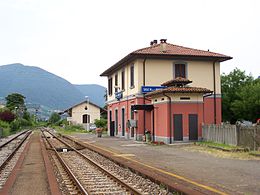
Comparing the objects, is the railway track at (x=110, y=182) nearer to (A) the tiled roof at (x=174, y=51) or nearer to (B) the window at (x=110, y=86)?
(A) the tiled roof at (x=174, y=51)

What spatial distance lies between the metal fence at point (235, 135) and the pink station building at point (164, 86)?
154cm

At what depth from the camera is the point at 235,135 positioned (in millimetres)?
20812

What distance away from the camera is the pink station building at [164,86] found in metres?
25.2

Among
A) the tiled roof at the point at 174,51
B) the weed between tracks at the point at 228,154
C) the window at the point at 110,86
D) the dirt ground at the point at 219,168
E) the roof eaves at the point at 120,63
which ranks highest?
the tiled roof at the point at 174,51

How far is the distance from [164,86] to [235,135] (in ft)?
30.7

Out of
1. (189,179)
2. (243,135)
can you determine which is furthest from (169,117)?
(189,179)

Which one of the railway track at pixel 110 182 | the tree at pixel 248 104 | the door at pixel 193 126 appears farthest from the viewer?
the tree at pixel 248 104

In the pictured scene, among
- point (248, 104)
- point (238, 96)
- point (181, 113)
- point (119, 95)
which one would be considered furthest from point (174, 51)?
point (238, 96)

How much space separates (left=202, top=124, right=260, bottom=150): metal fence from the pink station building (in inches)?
60.6

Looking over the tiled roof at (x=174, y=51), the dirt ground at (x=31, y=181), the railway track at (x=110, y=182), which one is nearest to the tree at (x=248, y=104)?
the tiled roof at (x=174, y=51)

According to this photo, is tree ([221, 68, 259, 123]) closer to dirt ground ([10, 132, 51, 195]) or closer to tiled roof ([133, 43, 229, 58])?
tiled roof ([133, 43, 229, 58])

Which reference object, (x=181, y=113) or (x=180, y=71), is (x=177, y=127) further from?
(x=180, y=71)

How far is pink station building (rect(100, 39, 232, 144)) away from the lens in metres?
25.2

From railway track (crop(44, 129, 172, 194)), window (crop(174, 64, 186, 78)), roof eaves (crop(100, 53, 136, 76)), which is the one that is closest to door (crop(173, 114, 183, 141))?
roof eaves (crop(100, 53, 136, 76))
